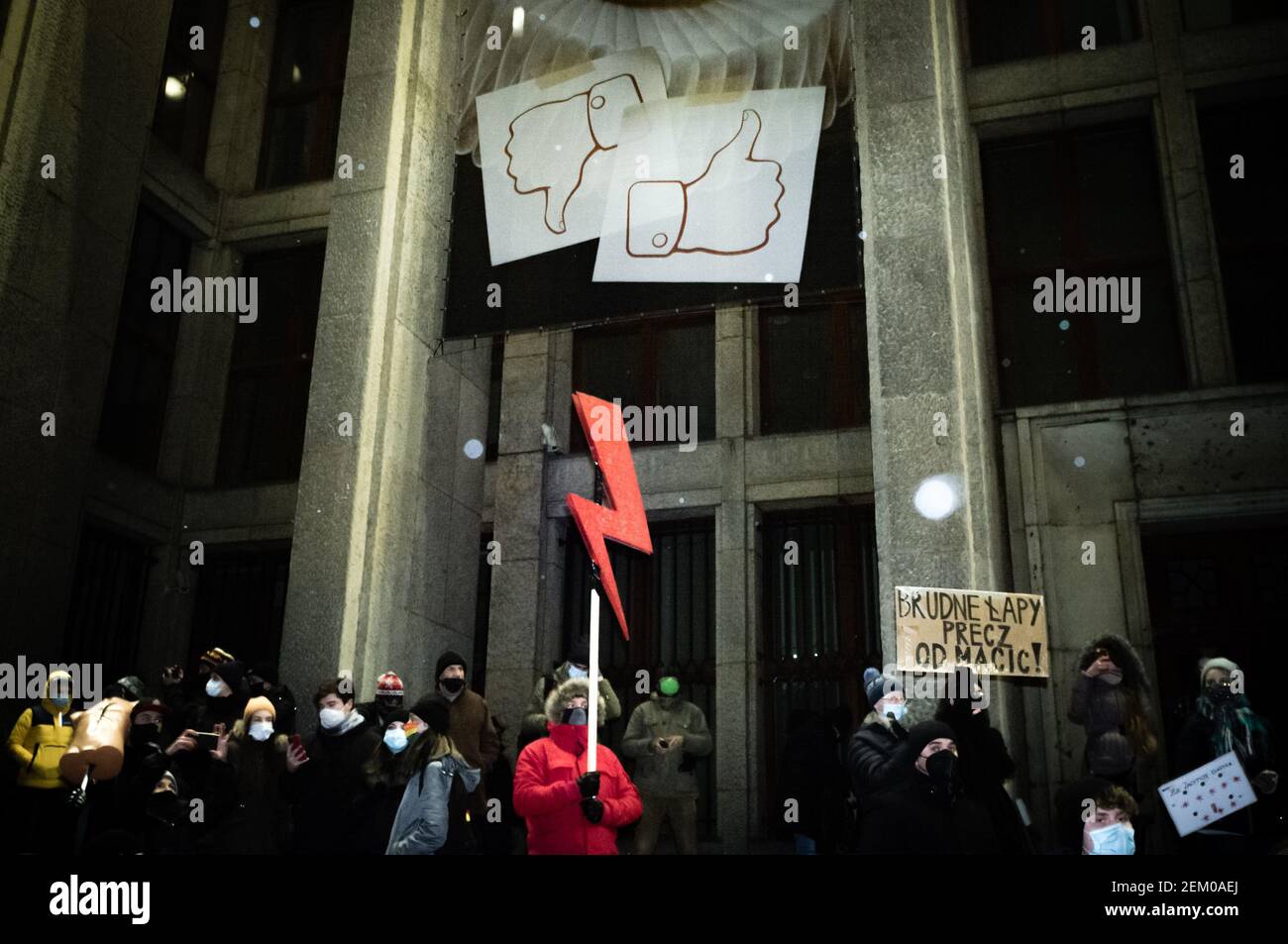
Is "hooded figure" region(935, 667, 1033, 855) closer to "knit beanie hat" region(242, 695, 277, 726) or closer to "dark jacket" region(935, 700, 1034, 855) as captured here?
"dark jacket" region(935, 700, 1034, 855)

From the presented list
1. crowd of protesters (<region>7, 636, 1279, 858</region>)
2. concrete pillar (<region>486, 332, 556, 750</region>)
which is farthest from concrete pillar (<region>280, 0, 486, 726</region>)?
concrete pillar (<region>486, 332, 556, 750</region>)

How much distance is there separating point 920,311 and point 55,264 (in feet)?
32.3

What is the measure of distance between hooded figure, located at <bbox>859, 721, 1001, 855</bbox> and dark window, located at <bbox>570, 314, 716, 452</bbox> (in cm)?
1008

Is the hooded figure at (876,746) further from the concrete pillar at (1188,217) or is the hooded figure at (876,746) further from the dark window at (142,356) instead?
the dark window at (142,356)

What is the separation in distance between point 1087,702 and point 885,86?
6.58m

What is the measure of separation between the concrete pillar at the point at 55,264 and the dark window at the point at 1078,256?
1099cm

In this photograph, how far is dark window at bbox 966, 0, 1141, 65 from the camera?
1493 cm

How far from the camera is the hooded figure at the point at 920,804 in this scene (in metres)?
6.96

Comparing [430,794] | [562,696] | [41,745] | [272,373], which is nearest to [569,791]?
[562,696]

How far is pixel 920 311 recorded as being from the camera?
11.3m

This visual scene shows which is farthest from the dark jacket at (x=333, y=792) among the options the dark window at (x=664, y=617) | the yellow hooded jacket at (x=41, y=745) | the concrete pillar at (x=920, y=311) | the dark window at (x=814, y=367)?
the dark window at (x=814, y=367)

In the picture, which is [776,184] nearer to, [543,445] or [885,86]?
[885,86]

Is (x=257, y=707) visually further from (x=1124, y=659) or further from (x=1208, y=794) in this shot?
(x=1208, y=794)

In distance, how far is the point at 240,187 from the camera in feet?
59.3
